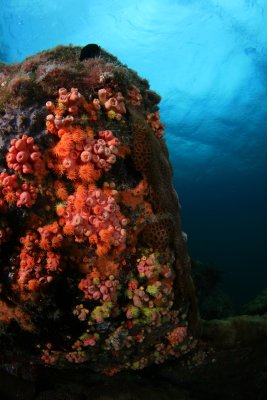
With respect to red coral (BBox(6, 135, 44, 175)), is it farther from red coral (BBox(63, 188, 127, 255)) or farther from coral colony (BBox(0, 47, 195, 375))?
red coral (BBox(63, 188, 127, 255))

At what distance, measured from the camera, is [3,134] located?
3398 millimetres

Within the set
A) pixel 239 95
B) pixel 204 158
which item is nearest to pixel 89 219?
pixel 239 95

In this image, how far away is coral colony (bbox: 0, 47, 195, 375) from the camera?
3.29 meters

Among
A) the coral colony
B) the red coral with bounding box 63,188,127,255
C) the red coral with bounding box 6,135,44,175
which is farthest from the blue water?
the red coral with bounding box 63,188,127,255

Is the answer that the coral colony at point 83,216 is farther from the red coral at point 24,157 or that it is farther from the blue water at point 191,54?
the blue water at point 191,54

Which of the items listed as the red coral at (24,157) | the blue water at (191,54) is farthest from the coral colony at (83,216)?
the blue water at (191,54)

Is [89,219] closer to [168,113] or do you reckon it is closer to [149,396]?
[149,396]

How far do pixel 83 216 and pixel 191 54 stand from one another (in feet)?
75.9

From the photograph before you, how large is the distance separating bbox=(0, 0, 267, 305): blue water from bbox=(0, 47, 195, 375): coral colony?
14.5 metres

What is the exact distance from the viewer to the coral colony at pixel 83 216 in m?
3.29

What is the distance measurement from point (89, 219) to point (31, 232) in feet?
2.49

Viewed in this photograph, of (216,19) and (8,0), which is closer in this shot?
(8,0)

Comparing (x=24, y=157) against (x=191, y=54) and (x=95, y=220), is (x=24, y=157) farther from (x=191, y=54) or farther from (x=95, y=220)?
(x=191, y=54)

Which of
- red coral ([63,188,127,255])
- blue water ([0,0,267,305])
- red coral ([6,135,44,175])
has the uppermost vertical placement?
blue water ([0,0,267,305])
